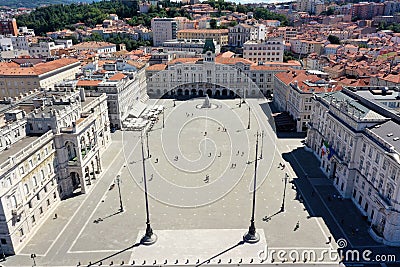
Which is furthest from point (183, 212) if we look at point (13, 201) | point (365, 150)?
point (365, 150)

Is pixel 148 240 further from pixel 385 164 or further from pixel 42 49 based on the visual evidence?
pixel 42 49

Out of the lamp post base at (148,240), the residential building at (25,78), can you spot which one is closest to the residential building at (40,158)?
the lamp post base at (148,240)

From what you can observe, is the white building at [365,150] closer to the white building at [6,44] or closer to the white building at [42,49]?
the white building at [42,49]

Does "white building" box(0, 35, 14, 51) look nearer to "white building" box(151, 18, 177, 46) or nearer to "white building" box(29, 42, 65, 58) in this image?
"white building" box(29, 42, 65, 58)

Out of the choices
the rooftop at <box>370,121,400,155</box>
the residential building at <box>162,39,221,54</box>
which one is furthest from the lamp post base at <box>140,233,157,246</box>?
the residential building at <box>162,39,221,54</box>

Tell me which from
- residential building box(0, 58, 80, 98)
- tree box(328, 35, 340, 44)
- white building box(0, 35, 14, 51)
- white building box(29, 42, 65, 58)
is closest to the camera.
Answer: residential building box(0, 58, 80, 98)

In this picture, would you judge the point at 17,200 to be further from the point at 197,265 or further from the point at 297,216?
the point at 297,216
